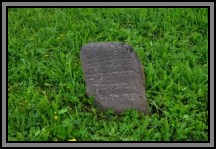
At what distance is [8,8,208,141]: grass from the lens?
325 cm

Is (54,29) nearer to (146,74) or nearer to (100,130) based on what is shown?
(146,74)

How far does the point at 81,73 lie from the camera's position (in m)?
3.90

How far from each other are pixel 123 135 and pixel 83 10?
224 centimetres

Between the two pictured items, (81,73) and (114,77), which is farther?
(81,73)

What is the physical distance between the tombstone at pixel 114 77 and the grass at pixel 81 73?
99 millimetres

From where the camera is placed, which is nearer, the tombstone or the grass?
the grass

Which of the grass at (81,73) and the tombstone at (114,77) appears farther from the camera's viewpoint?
the tombstone at (114,77)

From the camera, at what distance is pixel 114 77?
360 centimetres

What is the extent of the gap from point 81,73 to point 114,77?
17.3 inches

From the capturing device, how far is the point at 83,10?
499 cm

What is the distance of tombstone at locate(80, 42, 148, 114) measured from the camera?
344cm

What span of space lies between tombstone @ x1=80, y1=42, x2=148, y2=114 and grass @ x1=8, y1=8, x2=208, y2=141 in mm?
99

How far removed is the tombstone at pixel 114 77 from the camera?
3.44 metres

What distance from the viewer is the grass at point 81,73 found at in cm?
325
